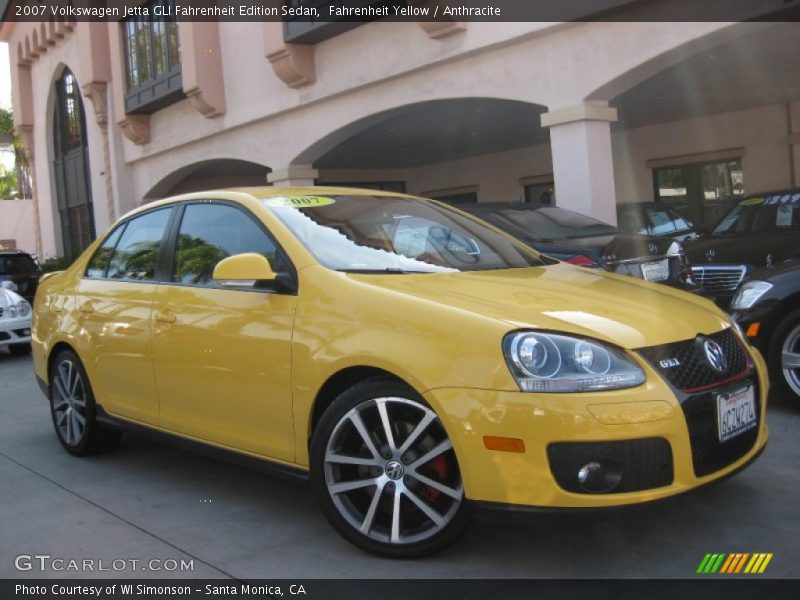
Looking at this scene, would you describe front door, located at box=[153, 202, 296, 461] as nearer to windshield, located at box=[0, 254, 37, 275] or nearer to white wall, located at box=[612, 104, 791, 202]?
windshield, located at box=[0, 254, 37, 275]

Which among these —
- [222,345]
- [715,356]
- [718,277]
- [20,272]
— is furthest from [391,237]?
[20,272]

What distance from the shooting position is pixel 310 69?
1427cm

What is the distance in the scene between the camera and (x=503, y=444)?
2.99m

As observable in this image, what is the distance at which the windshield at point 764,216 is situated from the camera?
8750 mm

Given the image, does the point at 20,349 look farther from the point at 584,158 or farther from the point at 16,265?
the point at 584,158

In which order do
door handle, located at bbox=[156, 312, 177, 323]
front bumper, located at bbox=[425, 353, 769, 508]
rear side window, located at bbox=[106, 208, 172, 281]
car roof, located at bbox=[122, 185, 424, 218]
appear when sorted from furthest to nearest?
1. rear side window, located at bbox=[106, 208, 172, 281]
2. car roof, located at bbox=[122, 185, 424, 218]
3. door handle, located at bbox=[156, 312, 177, 323]
4. front bumper, located at bbox=[425, 353, 769, 508]

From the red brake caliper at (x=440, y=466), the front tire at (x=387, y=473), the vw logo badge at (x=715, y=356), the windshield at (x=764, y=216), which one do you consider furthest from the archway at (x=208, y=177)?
the vw logo badge at (x=715, y=356)

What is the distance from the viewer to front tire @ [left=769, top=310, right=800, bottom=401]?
5405 millimetres

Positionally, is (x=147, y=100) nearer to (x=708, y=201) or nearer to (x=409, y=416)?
(x=708, y=201)

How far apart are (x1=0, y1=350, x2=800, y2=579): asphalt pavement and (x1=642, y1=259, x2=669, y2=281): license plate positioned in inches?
103

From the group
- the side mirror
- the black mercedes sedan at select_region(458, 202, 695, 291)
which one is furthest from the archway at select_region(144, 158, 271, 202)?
the side mirror

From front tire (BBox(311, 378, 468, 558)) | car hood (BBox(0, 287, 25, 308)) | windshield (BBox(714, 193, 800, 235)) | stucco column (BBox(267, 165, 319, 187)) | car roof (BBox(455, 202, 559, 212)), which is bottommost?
front tire (BBox(311, 378, 468, 558))

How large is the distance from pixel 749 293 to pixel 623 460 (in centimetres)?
320

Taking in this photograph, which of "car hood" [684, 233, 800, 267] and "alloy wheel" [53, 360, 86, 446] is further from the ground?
"car hood" [684, 233, 800, 267]
